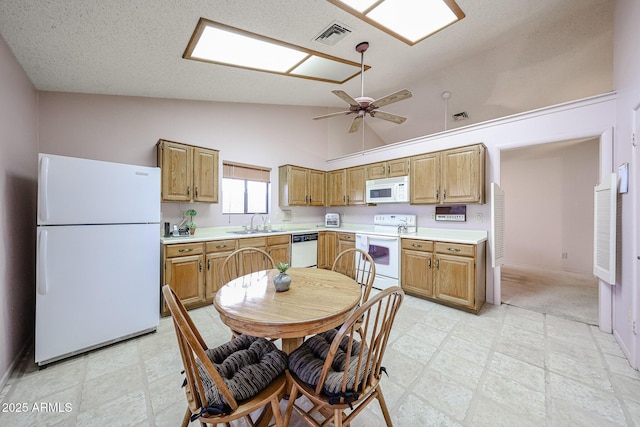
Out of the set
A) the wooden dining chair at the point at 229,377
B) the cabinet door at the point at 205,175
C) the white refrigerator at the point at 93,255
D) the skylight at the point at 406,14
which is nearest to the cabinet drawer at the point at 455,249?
the skylight at the point at 406,14

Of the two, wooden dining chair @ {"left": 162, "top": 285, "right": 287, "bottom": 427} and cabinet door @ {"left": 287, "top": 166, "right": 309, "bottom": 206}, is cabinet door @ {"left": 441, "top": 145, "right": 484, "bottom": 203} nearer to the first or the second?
cabinet door @ {"left": 287, "top": 166, "right": 309, "bottom": 206}

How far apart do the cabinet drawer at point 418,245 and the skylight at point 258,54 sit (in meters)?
2.39

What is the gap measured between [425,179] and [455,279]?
1434mm

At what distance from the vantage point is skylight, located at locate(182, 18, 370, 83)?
2010 mm

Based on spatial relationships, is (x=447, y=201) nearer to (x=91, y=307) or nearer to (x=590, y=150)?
(x=590, y=150)

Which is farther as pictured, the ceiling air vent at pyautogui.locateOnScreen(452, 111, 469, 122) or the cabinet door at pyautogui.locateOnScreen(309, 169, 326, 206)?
the cabinet door at pyautogui.locateOnScreen(309, 169, 326, 206)

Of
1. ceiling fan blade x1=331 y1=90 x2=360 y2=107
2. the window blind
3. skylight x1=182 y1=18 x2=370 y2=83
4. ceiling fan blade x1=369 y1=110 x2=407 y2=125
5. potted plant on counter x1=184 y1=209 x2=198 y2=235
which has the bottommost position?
potted plant on counter x1=184 y1=209 x2=198 y2=235

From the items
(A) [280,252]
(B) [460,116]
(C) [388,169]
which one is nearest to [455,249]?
(C) [388,169]

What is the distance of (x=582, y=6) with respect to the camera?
2.29 metres

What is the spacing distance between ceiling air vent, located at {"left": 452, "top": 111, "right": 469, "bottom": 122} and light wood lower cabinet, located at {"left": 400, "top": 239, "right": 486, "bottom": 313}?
266 centimetres

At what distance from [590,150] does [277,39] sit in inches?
234

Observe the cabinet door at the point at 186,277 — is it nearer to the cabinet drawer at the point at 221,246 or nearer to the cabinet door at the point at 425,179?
the cabinet drawer at the point at 221,246

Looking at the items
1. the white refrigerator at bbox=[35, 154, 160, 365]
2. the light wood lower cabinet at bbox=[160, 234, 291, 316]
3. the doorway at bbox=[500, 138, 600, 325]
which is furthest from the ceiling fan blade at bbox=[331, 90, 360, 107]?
the doorway at bbox=[500, 138, 600, 325]

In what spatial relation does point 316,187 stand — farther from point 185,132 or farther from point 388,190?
point 185,132
